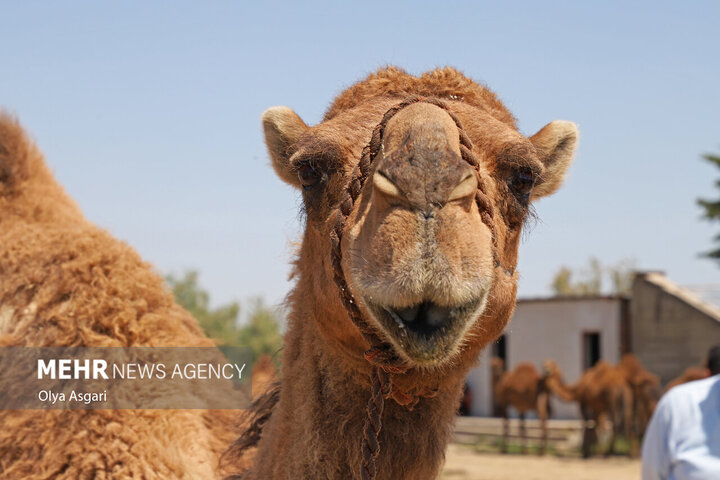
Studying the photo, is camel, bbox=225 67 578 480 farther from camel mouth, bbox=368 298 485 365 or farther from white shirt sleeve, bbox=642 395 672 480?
white shirt sleeve, bbox=642 395 672 480

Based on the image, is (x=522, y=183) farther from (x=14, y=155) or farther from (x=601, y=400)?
(x=601, y=400)

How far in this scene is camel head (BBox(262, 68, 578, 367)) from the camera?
2.13m

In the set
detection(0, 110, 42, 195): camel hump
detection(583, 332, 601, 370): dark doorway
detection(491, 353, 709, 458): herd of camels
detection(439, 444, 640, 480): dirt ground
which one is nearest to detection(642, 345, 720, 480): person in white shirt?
detection(0, 110, 42, 195): camel hump

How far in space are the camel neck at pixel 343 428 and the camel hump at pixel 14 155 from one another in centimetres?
320

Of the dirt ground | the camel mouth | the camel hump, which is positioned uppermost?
the camel hump

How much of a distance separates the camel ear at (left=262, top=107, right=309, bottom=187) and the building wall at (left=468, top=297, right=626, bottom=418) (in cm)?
2543

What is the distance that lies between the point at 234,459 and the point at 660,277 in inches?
1017

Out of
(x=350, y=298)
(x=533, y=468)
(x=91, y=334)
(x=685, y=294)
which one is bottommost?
(x=533, y=468)

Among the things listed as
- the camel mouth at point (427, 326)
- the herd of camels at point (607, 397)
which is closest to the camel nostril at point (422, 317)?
the camel mouth at point (427, 326)

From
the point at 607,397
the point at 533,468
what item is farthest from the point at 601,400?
the point at 533,468

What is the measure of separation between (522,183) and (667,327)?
24766 millimetres

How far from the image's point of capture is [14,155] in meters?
5.39

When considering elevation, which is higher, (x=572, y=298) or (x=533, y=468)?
(x=572, y=298)

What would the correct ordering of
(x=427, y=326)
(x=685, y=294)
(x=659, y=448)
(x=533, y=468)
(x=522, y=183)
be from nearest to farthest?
(x=427, y=326)
(x=522, y=183)
(x=659, y=448)
(x=533, y=468)
(x=685, y=294)
